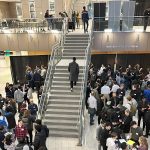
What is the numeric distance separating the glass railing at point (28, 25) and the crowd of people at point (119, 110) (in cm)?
484

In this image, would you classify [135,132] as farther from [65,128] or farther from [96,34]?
[96,34]

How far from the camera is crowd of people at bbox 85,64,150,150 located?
28.2 feet

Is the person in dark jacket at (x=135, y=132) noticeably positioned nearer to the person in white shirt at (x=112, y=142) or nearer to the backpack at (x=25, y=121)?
the person in white shirt at (x=112, y=142)

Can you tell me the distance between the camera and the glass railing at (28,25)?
1773 cm

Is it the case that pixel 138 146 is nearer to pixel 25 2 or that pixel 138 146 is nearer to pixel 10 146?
pixel 10 146

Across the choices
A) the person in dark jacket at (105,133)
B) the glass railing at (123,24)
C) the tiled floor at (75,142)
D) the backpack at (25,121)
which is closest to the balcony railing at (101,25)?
the glass railing at (123,24)

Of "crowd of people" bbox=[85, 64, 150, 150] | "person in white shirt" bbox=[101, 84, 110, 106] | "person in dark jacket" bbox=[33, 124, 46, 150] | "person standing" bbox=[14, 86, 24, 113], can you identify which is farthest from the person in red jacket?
"person in white shirt" bbox=[101, 84, 110, 106]

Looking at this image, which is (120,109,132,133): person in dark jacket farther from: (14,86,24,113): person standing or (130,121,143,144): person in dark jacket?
(14,86,24,113): person standing

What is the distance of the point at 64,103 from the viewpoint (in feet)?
40.3

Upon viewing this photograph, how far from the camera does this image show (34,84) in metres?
15.9

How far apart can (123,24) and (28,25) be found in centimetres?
627

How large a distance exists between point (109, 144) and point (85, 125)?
12.2 ft

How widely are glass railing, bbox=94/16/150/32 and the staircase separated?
317 cm

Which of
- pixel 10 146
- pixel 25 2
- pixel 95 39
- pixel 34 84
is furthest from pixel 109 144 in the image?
pixel 25 2
